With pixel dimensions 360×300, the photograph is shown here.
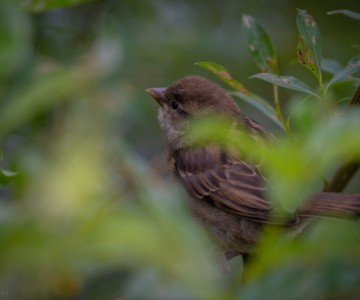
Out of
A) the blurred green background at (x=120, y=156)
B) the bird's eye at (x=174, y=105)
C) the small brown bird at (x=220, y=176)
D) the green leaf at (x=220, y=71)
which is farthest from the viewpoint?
the bird's eye at (x=174, y=105)

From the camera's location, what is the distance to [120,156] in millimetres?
1424

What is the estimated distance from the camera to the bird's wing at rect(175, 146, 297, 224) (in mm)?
2104

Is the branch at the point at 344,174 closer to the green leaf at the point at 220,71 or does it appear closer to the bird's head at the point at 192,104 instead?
the green leaf at the point at 220,71

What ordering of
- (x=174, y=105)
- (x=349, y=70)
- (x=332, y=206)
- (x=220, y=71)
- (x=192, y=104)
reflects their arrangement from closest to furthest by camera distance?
(x=349, y=70), (x=220, y=71), (x=332, y=206), (x=192, y=104), (x=174, y=105)

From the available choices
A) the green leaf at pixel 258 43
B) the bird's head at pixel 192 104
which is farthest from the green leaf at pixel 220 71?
the bird's head at pixel 192 104

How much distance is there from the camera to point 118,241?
2.45 feet

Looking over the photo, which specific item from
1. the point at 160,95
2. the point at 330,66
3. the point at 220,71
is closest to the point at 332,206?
the point at 330,66

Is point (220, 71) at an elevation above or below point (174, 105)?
above

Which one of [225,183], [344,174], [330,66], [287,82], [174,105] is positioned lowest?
[225,183]

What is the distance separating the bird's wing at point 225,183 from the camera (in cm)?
210

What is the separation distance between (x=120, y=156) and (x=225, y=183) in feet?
3.18

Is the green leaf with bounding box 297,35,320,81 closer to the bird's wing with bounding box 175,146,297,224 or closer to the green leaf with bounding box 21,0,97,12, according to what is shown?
the bird's wing with bounding box 175,146,297,224

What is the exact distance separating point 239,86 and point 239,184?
0.69 m

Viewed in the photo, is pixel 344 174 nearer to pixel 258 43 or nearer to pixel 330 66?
pixel 330 66
